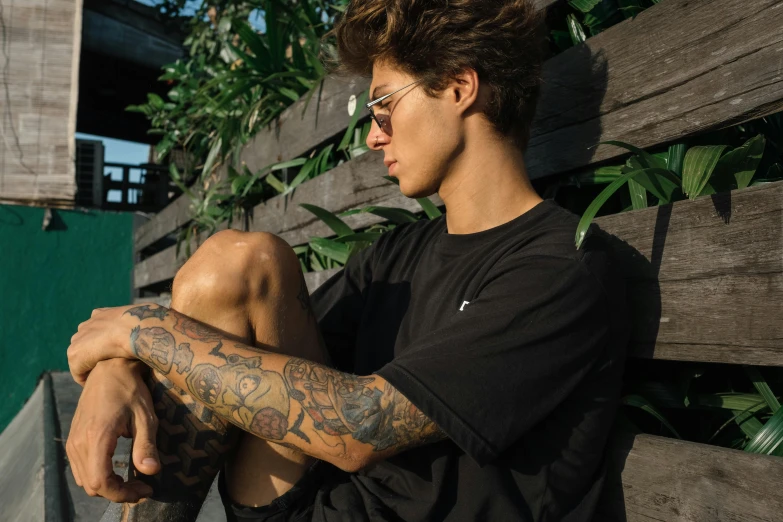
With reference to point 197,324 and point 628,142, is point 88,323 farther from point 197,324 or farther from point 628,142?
point 628,142

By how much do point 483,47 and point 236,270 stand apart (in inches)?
34.1

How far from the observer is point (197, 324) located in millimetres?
1836

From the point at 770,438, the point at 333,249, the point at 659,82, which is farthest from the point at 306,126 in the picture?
the point at 770,438

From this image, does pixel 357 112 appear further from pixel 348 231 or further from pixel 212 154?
pixel 212 154

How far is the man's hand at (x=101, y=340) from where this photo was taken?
1887 mm

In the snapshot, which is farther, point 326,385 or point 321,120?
point 321,120

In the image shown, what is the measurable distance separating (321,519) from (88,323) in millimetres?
781

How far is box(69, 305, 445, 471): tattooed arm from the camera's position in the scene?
5.18 ft

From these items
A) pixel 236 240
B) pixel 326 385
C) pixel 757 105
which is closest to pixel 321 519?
pixel 326 385

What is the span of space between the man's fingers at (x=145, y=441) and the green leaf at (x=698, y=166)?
1.28 meters

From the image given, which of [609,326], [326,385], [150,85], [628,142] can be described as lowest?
[326,385]

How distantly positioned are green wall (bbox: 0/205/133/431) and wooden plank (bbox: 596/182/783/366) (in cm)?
689

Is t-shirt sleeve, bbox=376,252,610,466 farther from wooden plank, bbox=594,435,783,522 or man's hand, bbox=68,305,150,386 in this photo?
man's hand, bbox=68,305,150,386

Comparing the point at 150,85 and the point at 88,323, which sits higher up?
the point at 150,85
